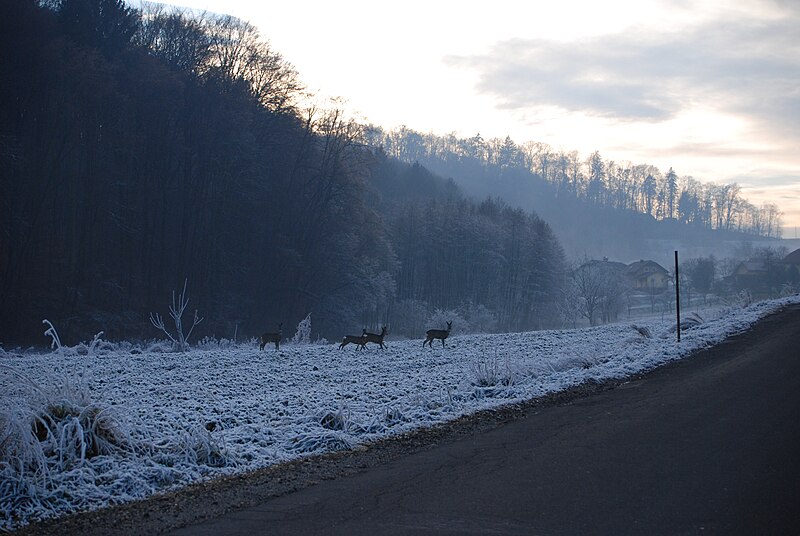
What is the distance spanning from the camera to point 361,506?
7.06 m

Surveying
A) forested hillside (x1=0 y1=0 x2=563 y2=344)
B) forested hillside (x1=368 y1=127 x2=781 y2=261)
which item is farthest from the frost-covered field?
forested hillside (x1=368 y1=127 x2=781 y2=261)

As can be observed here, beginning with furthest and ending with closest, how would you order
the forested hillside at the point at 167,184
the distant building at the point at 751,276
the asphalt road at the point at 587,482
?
the distant building at the point at 751,276, the forested hillside at the point at 167,184, the asphalt road at the point at 587,482

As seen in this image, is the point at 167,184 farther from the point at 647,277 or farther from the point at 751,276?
the point at 647,277

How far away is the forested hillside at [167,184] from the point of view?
131 ft

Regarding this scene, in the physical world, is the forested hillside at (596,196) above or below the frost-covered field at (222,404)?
above

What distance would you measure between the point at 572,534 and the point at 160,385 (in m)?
11.7

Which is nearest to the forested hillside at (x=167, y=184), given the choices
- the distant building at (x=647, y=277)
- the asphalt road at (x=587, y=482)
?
the asphalt road at (x=587, y=482)

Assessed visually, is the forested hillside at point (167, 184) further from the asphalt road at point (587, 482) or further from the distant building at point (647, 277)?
the distant building at point (647, 277)

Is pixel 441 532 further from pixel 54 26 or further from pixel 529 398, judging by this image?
pixel 54 26

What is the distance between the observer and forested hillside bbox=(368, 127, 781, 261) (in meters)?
152

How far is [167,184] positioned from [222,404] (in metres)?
39.9

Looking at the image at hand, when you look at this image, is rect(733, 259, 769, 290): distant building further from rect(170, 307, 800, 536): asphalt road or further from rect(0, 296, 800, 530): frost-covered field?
rect(170, 307, 800, 536): asphalt road

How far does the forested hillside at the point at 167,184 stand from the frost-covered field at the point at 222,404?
67.3ft

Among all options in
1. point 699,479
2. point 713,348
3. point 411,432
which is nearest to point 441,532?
point 699,479
